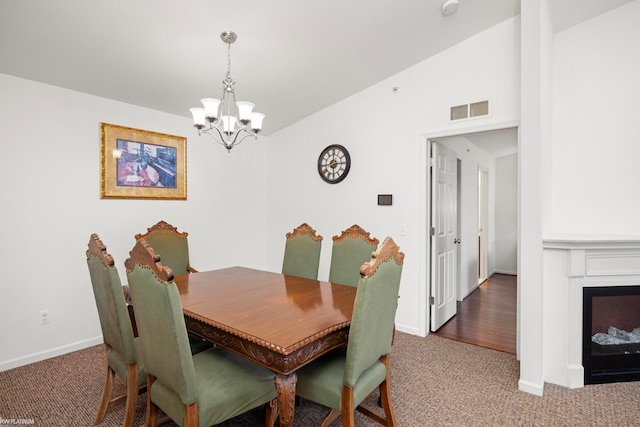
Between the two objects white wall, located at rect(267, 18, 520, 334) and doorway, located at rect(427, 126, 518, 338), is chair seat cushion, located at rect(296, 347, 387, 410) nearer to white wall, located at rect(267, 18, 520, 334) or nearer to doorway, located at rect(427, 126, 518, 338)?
white wall, located at rect(267, 18, 520, 334)

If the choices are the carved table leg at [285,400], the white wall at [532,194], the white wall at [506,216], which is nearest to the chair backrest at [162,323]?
the carved table leg at [285,400]

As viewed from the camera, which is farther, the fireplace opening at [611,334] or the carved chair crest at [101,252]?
the fireplace opening at [611,334]

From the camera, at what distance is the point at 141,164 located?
3.36 metres

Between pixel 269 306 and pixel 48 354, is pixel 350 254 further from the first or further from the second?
pixel 48 354

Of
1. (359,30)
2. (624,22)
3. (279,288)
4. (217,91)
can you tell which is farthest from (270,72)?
(624,22)

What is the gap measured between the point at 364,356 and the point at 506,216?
6.44m

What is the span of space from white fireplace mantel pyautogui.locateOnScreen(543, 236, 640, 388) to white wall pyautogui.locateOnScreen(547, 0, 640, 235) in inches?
17.0

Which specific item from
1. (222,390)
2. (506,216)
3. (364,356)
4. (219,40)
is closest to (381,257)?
(364,356)

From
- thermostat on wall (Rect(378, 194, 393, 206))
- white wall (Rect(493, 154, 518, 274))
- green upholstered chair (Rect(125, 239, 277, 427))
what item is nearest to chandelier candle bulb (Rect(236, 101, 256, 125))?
green upholstered chair (Rect(125, 239, 277, 427))

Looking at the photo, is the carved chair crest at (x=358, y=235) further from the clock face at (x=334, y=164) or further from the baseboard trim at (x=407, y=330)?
the baseboard trim at (x=407, y=330)

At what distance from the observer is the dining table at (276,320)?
143 cm

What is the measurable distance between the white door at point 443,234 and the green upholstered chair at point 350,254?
3.50 feet

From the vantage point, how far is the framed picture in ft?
10.3

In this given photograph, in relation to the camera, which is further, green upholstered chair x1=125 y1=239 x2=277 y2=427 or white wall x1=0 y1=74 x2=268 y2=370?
white wall x1=0 y1=74 x2=268 y2=370
